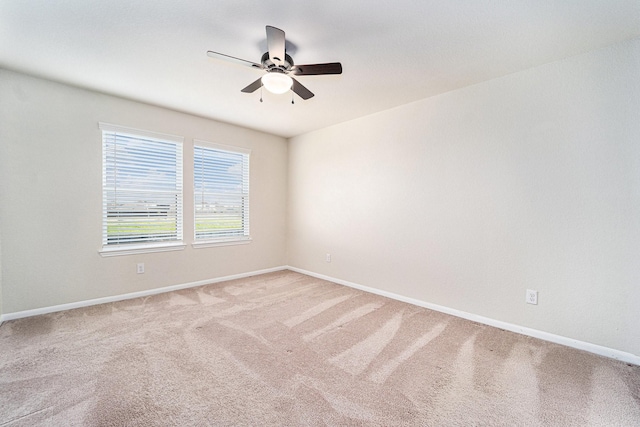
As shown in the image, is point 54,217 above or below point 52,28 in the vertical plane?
below

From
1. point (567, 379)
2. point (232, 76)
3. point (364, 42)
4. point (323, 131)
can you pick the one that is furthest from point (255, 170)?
point (567, 379)

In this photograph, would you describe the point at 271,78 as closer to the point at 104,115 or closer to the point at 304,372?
the point at 304,372

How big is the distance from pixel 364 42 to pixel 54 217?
11.9 feet

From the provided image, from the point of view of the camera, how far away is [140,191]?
3.53m

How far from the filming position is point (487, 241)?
2803mm

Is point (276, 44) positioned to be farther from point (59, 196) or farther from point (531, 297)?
point (531, 297)

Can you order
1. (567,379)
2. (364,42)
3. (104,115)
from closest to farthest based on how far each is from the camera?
(567,379)
(364,42)
(104,115)

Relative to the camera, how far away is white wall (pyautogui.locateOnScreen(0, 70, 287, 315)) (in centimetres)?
276

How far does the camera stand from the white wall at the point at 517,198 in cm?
215

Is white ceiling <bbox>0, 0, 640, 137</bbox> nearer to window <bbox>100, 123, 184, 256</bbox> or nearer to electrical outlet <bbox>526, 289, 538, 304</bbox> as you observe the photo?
window <bbox>100, 123, 184, 256</bbox>

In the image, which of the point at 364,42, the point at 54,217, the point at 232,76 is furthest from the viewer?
the point at 54,217

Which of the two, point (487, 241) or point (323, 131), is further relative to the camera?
point (323, 131)

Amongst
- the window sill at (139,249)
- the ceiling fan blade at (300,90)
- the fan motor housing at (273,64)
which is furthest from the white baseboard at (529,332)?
the fan motor housing at (273,64)

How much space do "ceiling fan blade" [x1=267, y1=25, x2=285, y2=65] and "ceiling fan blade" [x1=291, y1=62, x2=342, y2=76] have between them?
5.4 inches
